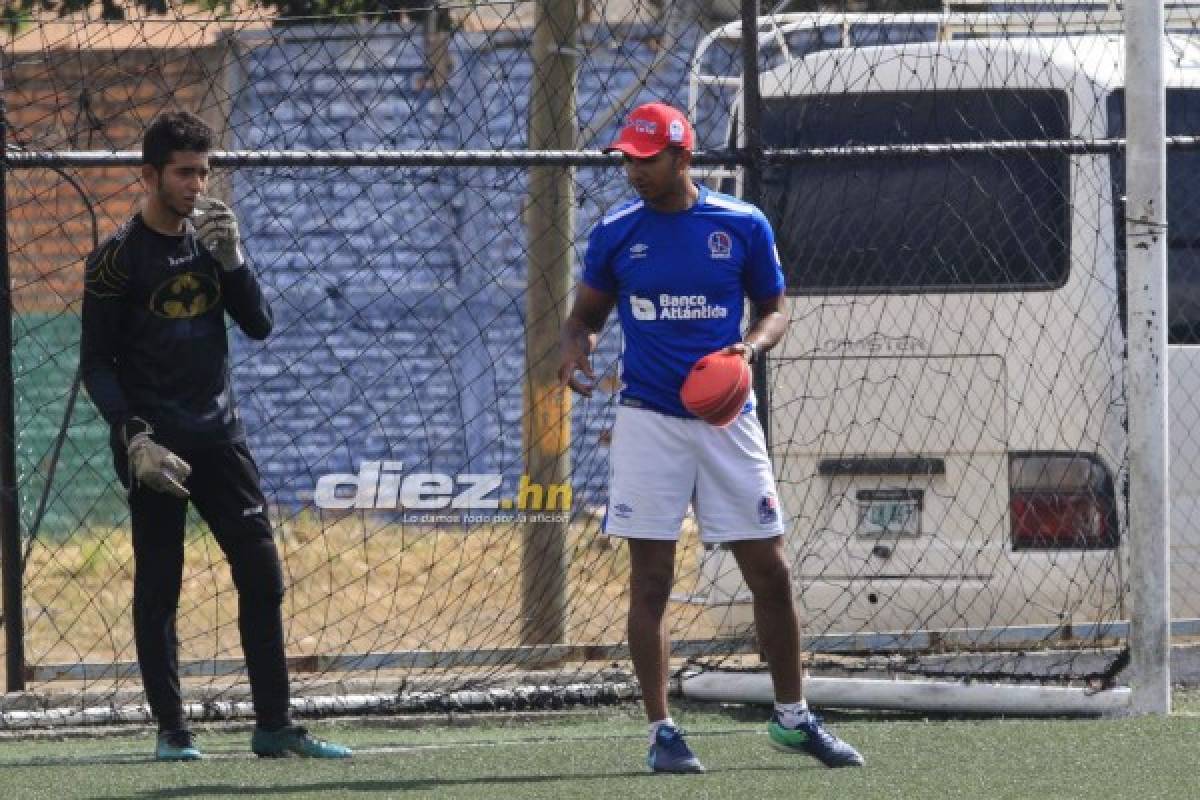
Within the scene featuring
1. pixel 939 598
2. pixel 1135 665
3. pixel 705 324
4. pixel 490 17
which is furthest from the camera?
pixel 490 17

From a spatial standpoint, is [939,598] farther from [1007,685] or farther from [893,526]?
[1007,685]

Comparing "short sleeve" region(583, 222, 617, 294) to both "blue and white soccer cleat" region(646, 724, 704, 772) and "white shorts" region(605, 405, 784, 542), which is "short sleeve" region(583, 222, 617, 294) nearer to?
"white shorts" region(605, 405, 784, 542)

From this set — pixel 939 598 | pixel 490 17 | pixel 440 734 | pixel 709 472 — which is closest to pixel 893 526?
pixel 939 598

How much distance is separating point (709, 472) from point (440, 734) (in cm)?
192

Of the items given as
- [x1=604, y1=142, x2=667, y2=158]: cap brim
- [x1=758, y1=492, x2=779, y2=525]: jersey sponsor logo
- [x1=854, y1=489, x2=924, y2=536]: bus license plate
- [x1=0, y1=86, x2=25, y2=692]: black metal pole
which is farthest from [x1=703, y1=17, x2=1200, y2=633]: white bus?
[x1=604, y1=142, x2=667, y2=158]: cap brim

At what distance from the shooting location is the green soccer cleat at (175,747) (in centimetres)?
687

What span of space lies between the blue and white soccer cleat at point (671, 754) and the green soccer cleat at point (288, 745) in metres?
1.08

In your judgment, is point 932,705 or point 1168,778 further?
point 932,705

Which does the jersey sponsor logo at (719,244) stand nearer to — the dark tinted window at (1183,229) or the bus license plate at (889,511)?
the bus license plate at (889,511)

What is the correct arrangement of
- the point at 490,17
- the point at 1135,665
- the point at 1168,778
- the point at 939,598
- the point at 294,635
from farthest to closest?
the point at 490,17
the point at 294,635
the point at 939,598
the point at 1135,665
the point at 1168,778

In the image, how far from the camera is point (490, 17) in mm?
15375

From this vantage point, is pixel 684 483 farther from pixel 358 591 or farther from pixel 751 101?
pixel 358 591

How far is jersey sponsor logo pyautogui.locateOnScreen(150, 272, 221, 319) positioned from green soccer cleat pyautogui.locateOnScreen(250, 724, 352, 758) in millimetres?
1264

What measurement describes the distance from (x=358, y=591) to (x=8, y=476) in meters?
4.77
